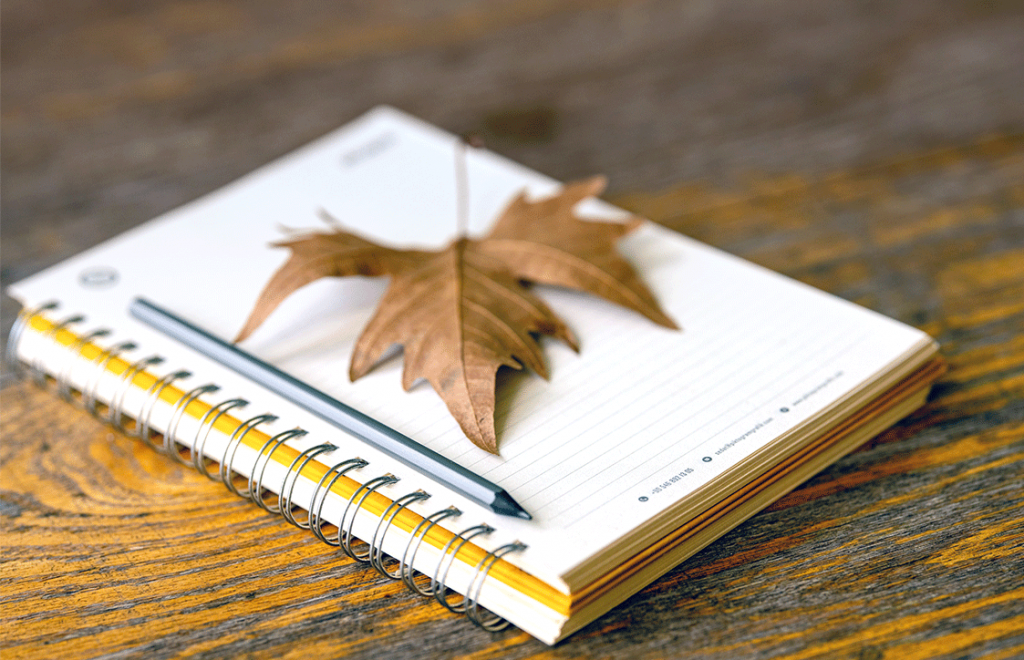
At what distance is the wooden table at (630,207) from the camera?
0.51 m

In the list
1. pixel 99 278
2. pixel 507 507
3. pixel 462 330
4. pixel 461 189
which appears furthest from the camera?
pixel 461 189

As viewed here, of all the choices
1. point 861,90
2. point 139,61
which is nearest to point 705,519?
point 861,90

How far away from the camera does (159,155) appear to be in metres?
0.99

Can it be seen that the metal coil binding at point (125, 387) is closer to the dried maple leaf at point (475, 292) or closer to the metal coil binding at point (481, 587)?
the dried maple leaf at point (475, 292)

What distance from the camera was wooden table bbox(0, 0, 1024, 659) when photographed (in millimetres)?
515

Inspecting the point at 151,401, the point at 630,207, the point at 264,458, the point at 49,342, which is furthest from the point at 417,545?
the point at 630,207

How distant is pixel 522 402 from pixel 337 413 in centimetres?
11

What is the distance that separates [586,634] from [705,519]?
90 mm

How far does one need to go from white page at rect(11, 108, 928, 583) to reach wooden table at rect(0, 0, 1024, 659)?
54 millimetres

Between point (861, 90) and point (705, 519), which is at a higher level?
point (861, 90)

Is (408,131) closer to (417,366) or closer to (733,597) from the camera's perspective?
(417,366)

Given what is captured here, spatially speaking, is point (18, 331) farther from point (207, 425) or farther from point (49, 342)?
point (207, 425)

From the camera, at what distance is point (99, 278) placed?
0.72 m

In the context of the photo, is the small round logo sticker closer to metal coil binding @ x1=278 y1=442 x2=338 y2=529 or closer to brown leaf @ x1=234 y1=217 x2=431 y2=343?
brown leaf @ x1=234 y1=217 x2=431 y2=343
